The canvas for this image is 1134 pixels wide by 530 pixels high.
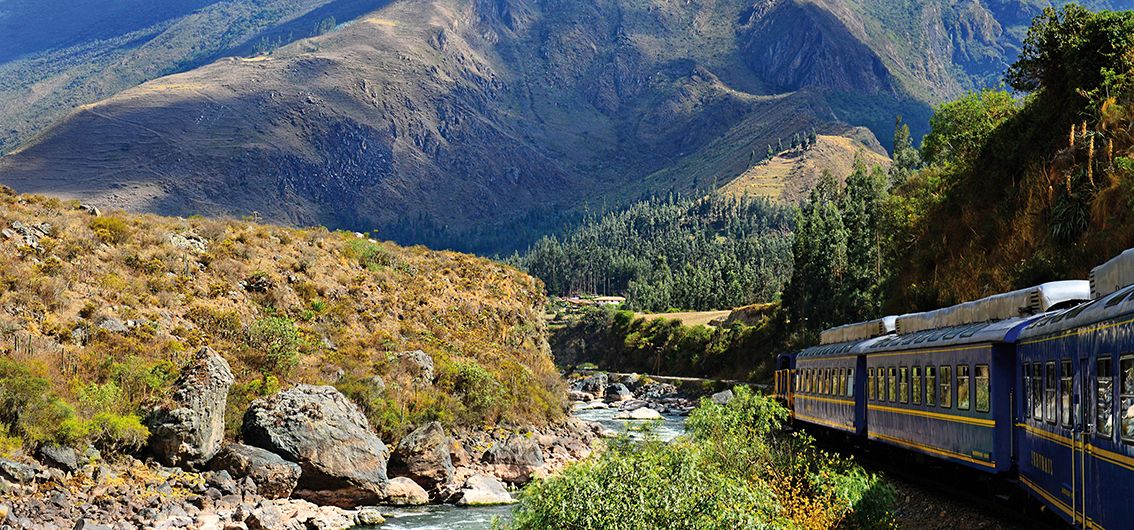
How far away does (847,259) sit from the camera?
90.9 meters

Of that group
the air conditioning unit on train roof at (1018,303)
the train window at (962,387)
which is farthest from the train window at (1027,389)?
the train window at (962,387)

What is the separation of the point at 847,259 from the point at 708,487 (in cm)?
7972

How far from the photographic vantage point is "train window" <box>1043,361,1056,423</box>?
44.1 feet

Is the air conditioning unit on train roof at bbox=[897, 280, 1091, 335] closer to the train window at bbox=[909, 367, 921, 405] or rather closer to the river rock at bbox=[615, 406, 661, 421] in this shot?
the train window at bbox=[909, 367, 921, 405]

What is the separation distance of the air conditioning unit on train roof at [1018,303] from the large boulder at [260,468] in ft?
66.1

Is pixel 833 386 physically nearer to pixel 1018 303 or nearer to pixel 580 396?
pixel 1018 303

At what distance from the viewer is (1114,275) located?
13.3 metres

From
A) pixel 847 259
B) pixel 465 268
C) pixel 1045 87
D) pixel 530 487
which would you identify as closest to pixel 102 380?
pixel 530 487

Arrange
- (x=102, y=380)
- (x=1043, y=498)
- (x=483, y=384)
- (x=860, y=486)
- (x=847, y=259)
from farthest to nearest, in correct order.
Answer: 1. (x=847, y=259)
2. (x=483, y=384)
3. (x=102, y=380)
4. (x=860, y=486)
5. (x=1043, y=498)

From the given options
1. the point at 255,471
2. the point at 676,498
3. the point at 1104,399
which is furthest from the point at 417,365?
the point at 1104,399

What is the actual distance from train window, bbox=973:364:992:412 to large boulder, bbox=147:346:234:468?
23.0m

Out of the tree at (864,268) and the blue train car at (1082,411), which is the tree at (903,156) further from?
the blue train car at (1082,411)

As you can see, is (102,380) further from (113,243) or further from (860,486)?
(860,486)

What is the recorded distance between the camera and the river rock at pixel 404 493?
34594mm
